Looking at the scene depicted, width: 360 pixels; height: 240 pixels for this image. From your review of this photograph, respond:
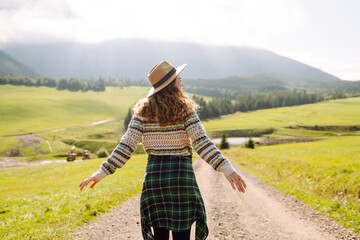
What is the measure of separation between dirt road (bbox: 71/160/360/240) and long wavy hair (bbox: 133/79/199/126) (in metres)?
5.36

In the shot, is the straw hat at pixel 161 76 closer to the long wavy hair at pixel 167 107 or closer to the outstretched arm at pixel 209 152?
the long wavy hair at pixel 167 107

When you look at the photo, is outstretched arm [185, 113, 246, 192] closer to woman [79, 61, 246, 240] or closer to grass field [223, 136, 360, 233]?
woman [79, 61, 246, 240]

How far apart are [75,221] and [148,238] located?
6.63 metres

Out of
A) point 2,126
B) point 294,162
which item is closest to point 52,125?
point 2,126

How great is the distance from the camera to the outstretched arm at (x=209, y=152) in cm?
402

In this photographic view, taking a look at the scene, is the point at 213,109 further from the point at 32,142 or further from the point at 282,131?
the point at 32,142

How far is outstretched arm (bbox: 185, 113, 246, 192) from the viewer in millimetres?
4016

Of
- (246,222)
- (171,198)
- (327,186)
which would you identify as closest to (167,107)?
(171,198)

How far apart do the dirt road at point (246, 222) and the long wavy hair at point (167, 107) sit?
17.6ft

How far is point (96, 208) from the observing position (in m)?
11.5

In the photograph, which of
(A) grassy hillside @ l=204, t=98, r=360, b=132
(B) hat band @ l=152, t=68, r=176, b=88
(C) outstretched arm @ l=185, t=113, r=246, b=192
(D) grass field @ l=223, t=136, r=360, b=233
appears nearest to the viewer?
(C) outstretched arm @ l=185, t=113, r=246, b=192

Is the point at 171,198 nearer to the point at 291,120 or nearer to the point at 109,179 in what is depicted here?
the point at 109,179

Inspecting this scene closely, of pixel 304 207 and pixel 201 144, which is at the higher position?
pixel 201 144

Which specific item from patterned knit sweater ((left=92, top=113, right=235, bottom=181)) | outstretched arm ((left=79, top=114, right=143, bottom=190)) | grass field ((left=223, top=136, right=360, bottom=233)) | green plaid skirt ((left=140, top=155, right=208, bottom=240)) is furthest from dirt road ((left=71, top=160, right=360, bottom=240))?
patterned knit sweater ((left=92, top=113, right=235, bottom=181))
